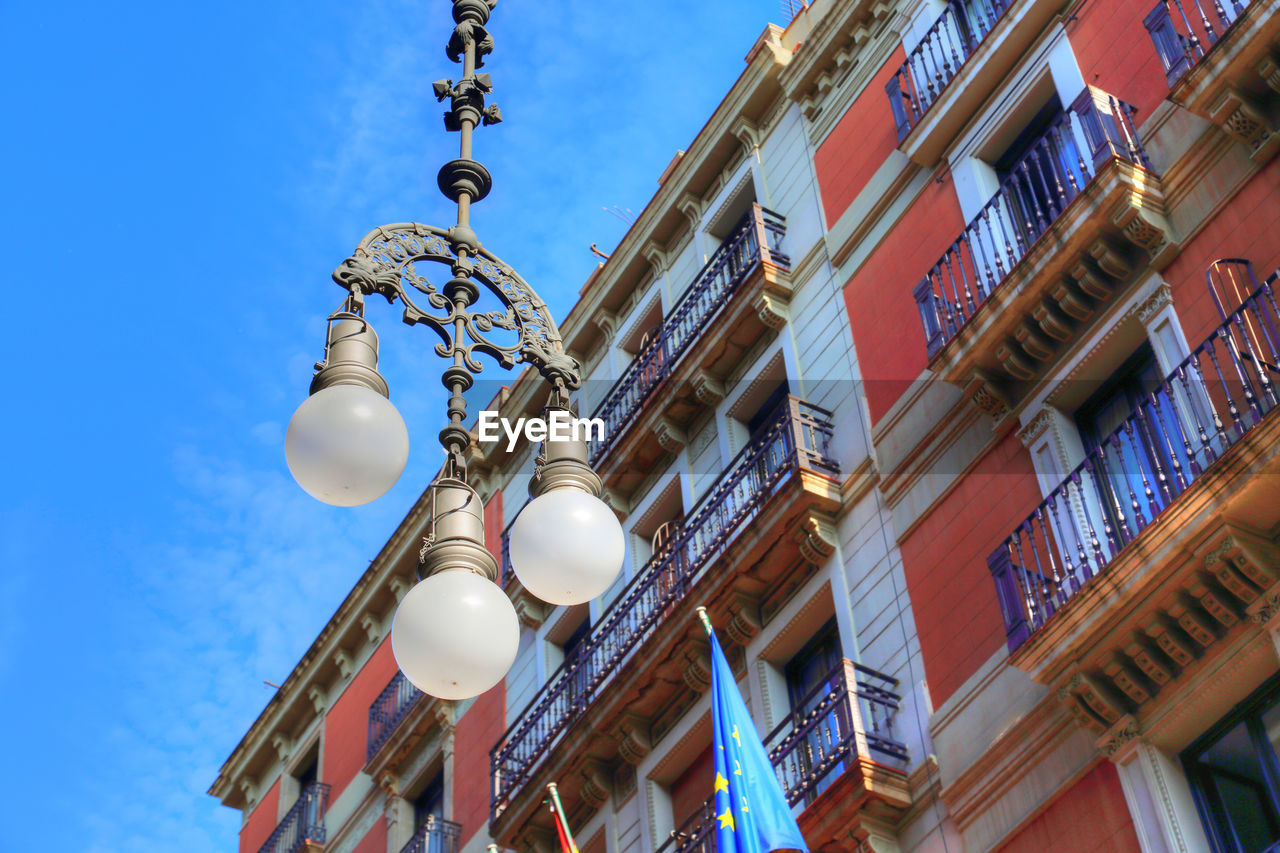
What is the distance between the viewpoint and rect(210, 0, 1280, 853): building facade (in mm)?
11195

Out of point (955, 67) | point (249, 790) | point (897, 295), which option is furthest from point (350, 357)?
point (249, 790)

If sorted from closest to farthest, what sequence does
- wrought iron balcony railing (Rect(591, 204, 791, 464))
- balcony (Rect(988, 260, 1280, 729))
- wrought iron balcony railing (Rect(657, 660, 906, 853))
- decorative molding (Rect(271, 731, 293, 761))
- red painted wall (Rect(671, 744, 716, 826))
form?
balcony (Rect(988, 260, 1280, 729)), wrought iron balcony railing (Rect(657, 660, 906, 853)), red painted wall (Rect(671, 744, 716, 826)), wrought iron balcony railing (Rect(591, 204, 791, 464)), decorative molding (Rect(271, 731, 293, 761))

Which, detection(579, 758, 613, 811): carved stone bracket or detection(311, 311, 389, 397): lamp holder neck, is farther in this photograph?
detection(579, 758, 613, 811): carved stone bracket

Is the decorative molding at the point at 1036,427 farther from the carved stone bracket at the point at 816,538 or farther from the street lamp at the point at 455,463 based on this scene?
the street lamp at the point at 455,463

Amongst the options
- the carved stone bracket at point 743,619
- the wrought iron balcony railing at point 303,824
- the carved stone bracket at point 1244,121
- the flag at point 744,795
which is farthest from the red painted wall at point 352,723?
the carved stone bracket at point 1244,121

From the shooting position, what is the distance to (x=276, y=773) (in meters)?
28.9

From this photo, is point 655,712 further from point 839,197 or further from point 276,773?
point 276,773

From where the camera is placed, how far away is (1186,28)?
1348 cm

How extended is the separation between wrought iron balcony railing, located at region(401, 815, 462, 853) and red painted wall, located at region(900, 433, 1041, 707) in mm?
9076

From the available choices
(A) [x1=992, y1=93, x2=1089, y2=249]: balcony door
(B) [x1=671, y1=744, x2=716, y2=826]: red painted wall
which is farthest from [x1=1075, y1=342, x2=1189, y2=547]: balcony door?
(B) [x1=671, y1=744, x2=716, y2=826]: red painted wall

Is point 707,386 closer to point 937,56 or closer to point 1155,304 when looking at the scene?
point 937,56

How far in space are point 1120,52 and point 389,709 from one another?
15048 mm

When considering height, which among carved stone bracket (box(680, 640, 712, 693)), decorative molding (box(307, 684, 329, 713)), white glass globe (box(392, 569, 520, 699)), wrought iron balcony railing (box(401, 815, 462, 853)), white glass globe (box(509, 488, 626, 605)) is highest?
decorative molding (box(307, 684, 329, 713))

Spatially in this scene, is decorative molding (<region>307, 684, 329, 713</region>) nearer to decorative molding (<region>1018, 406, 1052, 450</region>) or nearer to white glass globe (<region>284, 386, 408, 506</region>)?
decorative molding (<region>1018, 406, 1052, 450</region>)
